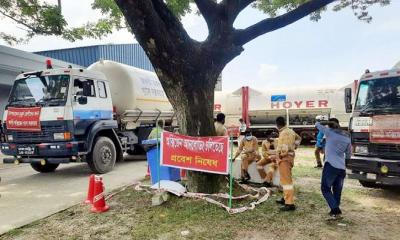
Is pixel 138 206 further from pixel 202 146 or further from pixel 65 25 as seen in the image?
pixel 65 25

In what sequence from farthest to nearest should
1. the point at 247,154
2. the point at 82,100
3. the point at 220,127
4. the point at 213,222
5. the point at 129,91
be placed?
the point at 129,91, the point at 82,100, the point at 247,154, the point at 220,127, the point at 213,222

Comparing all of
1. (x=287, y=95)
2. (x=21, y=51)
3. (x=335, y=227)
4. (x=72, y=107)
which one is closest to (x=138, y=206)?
(x=335, y=227)

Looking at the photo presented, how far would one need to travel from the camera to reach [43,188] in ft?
27.6

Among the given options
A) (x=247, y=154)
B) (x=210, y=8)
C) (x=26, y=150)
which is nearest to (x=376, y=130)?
(x=247, y=154)

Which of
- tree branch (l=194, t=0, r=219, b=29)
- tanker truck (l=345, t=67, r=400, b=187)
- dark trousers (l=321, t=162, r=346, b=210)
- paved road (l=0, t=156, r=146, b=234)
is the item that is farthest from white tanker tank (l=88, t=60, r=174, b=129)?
dark trousers (l=321, t=162, r=346, b=210)

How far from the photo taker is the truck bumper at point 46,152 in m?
8.96

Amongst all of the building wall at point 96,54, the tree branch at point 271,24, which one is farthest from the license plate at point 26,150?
the building wall at point 96,54

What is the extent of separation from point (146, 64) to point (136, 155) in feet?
61.5

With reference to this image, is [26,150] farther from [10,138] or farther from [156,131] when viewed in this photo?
[156,131]

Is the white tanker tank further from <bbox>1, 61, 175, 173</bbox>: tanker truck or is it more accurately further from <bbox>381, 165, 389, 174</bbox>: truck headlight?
<bbox>381, 165, 389, 174</bbox>: truck headlight

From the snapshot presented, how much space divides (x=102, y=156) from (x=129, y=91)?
2.54 m

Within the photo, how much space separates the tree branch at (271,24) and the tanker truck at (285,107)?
11.7m

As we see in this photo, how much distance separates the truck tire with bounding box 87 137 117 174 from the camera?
388 inches

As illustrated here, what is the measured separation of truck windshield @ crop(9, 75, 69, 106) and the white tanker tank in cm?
242
